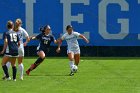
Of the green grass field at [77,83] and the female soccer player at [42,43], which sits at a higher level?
the female soccer player at [42,43]

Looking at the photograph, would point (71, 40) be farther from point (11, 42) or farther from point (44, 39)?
point (11, 42)

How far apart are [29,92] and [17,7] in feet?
74.1

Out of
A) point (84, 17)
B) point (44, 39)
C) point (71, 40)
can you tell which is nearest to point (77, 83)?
point (44, 39)

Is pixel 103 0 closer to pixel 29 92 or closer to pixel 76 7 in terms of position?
pixel 76 7

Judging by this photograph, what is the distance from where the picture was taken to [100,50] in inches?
1527

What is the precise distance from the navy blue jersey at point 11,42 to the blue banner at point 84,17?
18824 millimetres

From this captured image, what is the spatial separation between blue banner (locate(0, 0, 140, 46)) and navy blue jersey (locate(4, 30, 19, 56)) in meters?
18.8

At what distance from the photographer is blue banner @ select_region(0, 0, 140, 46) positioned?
3788cm

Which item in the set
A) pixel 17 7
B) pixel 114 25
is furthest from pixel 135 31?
pixel 17 7

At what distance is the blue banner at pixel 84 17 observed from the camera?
3788 centimetres

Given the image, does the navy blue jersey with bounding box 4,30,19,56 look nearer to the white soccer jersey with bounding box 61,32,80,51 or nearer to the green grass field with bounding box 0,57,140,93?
the green grass field with bounding box 0,57,140,93

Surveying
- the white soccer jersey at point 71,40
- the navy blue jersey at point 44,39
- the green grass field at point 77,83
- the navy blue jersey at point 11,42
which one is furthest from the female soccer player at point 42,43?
the navy blue jersey at point 11,42

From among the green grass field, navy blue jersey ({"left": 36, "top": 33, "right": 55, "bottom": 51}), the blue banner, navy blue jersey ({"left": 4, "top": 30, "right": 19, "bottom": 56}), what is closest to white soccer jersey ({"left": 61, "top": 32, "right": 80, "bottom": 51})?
the green grass field

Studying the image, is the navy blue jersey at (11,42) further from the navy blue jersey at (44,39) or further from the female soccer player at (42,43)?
the navy blue jersey at (44,39)
